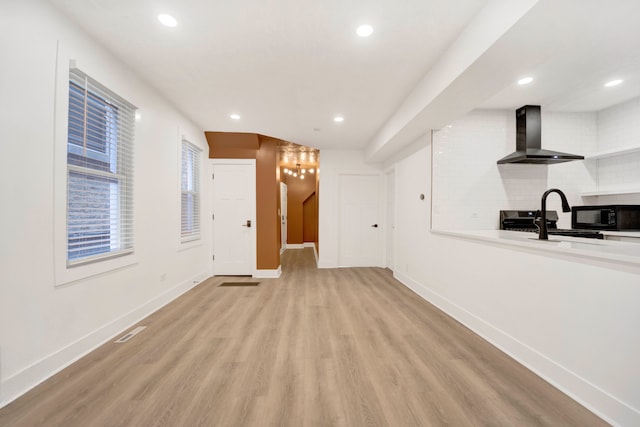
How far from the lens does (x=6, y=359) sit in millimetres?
1436

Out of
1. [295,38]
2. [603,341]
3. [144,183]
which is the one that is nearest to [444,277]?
[603,341]

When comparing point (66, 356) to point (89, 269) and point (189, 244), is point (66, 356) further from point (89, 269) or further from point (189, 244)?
point (189, 244)

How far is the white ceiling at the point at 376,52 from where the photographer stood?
1554mm

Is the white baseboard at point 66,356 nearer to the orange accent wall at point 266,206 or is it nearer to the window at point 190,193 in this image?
the window at point 190,193

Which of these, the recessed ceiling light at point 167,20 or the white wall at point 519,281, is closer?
the white wall at point 519,281

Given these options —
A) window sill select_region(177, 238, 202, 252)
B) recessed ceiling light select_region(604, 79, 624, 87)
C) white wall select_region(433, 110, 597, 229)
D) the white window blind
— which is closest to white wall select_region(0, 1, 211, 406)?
the white window blind

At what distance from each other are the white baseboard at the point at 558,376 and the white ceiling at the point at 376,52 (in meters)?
2.18

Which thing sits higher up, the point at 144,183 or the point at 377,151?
the point at 377,151

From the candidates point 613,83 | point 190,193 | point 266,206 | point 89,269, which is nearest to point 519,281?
point 613,83

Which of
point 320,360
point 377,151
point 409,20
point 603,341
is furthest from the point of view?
point 377,151

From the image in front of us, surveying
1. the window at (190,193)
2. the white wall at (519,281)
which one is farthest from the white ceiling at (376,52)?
the window at (190,193)

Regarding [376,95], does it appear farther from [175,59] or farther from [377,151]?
[175,59]

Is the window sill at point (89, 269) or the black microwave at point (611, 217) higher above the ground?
the black microwave at point (611, 217)

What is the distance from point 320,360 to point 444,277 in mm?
1953
